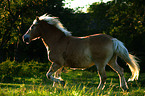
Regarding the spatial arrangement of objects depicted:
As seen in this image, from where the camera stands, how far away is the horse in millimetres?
7781

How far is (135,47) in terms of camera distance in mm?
18062

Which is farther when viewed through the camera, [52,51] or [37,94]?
[52,51]

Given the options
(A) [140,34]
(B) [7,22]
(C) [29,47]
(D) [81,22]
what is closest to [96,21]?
(D) [81,22]

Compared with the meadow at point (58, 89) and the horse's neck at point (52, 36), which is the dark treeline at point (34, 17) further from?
the horse's neck at point (52, 36)

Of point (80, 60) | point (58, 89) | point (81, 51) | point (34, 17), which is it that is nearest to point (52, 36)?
point (81, 51)

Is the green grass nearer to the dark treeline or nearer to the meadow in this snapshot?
the meadow

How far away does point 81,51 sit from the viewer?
796cm

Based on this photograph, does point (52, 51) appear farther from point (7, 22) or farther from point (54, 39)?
point (7, 22)

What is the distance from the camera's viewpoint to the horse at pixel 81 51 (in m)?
7.78

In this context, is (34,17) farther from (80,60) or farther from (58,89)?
(58,89)

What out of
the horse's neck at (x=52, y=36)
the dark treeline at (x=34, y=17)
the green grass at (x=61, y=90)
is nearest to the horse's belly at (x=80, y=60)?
the green grass at (x=61, y=90)

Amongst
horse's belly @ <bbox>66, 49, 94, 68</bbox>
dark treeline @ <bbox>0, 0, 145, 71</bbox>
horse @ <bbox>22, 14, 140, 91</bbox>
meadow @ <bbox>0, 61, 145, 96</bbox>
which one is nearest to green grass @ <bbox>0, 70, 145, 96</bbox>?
meadow @ <bbox>0, 61, 145, 96</bbox>

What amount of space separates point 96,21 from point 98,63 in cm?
4231

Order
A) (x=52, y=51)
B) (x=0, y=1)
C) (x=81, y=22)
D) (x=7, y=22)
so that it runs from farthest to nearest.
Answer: (x=81, y=22)
(x=7, y=22)
(x=0, y=1)
(x=52, y=51)
